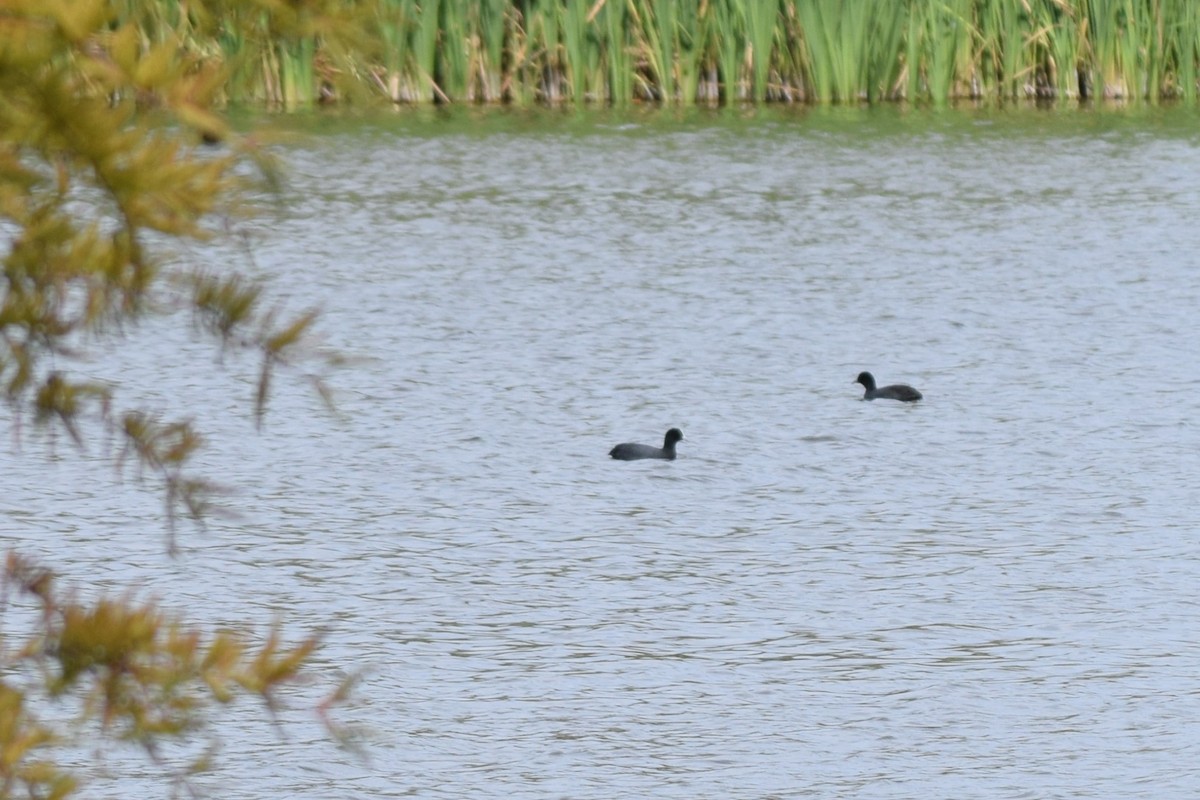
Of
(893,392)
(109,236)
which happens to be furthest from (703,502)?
(109,236)

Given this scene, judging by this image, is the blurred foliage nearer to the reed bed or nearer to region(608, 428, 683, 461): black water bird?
region(608, 428, 683, 461): black water bird

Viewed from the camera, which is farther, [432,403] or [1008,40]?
[1008,40]

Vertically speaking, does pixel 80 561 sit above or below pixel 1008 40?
below

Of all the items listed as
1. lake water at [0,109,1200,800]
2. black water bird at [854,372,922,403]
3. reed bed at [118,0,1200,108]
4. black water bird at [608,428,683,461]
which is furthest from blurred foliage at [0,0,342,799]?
reed bed at [118,0,1200,108]

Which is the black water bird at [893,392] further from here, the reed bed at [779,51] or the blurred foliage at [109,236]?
the reed bed at [779,51]

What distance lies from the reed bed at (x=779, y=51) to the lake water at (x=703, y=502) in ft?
11.3

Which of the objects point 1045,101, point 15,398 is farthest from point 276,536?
point 1045,101

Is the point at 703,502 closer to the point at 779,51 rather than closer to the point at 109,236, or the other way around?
the point at 109,236

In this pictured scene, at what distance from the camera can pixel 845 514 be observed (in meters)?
7.15

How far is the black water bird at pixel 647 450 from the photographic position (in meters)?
7.89

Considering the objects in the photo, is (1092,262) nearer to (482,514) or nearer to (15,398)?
(482,514)

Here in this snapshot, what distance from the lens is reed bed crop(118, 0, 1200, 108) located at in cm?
1789

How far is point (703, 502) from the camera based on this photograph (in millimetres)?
7449

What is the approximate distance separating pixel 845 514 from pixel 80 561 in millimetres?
2437
